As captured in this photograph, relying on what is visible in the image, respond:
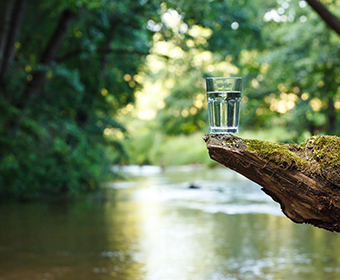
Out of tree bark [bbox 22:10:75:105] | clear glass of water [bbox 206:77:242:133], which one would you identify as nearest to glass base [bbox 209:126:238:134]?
clear glass of water [bbox 206:77:242:133]

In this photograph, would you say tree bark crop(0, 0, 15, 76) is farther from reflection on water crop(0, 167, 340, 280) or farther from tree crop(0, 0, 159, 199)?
reflection on water crop(0, 167, 340, 280)

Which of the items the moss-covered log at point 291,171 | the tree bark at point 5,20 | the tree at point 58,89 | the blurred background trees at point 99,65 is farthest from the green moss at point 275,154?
the tree bark at point 5,20

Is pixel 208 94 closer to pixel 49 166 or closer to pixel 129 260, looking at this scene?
pixel 129 260

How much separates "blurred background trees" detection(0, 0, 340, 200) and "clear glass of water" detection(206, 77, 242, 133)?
412 centimetres

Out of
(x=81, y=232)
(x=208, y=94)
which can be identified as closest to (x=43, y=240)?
(x=81, y=232)

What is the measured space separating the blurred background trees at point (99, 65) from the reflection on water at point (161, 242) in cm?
115

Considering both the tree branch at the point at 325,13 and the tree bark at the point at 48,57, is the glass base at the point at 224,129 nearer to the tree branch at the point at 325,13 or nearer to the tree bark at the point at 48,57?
the tree branch at the point at 325,13

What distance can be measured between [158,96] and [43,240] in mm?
30536

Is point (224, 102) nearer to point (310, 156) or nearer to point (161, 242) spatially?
point (310, 156)

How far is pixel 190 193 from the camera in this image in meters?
14.6

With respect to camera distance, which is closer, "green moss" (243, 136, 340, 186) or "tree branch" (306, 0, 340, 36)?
"green moss" (243, 136, 340, 186)

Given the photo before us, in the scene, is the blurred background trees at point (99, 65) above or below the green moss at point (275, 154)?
above

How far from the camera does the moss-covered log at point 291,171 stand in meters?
2.09

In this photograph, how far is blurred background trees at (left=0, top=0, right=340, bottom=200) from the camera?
9.29 meters
